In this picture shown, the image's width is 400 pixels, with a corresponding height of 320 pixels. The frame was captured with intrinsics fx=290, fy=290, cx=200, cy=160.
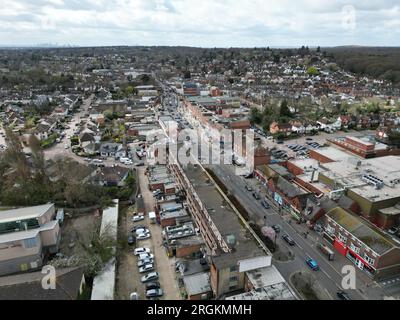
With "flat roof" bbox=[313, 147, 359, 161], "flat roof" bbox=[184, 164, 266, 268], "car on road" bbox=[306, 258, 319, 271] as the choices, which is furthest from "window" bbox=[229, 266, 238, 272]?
"flat roof" bbox=[313, 147, 359, 161]

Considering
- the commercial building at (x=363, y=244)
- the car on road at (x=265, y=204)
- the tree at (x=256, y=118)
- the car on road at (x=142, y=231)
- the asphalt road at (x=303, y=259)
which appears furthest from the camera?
the tree at (x=256, y=118)

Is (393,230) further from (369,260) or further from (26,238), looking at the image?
(26,238)

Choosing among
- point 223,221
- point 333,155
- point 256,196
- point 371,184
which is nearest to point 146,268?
point 223,221

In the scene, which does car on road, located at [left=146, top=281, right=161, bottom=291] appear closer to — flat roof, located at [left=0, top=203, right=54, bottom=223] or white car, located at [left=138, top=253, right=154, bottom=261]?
white car, located at [left=138, top=253, right=154, bottom=261]

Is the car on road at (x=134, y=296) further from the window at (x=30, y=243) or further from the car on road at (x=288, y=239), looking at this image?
the car on road at (x=288, y=239)

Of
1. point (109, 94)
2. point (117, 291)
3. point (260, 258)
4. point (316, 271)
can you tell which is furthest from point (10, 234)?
point (109, 94)

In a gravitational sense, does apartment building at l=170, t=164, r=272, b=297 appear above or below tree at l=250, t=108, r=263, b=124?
below

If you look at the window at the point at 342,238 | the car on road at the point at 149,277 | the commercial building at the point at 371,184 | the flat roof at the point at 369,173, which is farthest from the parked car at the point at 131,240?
the flat roof at the point at 369,173
